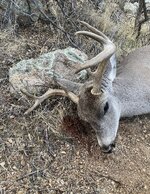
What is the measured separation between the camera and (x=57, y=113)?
6.53m

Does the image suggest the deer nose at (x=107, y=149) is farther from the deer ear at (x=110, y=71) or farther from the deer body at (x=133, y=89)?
the deer ear at (x=110, y=71)

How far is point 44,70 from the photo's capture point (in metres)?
6.87

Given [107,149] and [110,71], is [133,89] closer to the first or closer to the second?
[110,71]

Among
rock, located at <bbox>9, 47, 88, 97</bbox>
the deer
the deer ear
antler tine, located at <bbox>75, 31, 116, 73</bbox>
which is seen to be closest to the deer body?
the deer

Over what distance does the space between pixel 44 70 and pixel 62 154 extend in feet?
4.16

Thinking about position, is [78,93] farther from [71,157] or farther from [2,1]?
[2,1]

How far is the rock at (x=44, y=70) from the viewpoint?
264 inches

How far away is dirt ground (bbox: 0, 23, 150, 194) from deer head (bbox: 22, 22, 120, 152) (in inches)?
8.2

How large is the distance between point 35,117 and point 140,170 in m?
1.43

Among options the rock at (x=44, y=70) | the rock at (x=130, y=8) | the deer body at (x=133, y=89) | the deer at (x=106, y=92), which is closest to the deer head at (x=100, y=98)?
the deer at (x=106, y=92)

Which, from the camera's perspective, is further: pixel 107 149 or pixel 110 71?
pixel 110 71

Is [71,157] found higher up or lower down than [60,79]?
lower down

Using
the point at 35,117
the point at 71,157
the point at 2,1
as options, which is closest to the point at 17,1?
the point at 2,1

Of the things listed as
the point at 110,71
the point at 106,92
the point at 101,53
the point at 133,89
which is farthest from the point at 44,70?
the point at 101,53
